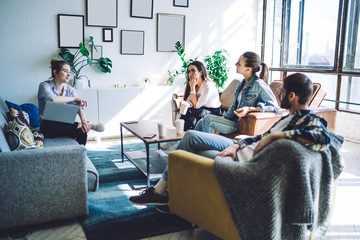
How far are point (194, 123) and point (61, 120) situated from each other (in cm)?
139

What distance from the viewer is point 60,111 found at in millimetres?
3105

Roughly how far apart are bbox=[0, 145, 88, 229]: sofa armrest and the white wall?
2714 millimetres

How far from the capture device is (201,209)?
189 centimetres

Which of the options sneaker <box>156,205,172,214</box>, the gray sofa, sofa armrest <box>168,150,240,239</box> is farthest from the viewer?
sneaker <box>156,205,172,214</box>

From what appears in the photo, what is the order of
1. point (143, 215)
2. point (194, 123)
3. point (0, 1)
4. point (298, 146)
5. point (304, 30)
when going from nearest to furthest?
point (298, 146), point (143, 215), point (194, 123), point (0, 1), point (304, 30)

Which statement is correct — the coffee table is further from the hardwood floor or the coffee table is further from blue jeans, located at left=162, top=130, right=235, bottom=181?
the hardwood floor

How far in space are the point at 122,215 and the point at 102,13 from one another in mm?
3269

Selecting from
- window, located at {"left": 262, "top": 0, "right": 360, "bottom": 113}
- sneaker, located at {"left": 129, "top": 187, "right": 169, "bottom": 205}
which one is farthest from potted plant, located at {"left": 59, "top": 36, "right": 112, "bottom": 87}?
window, located at {"left": 262, "top": 0, "right": 360, "bottom": 113}

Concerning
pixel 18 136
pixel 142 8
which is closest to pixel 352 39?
pixel 142 8

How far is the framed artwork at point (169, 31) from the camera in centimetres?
528

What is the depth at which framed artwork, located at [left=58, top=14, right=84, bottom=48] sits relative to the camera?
461cm

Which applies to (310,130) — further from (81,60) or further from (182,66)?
(182,66)

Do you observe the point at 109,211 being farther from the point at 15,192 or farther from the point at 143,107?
the point at 143,107

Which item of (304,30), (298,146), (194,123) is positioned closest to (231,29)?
(304,30)
